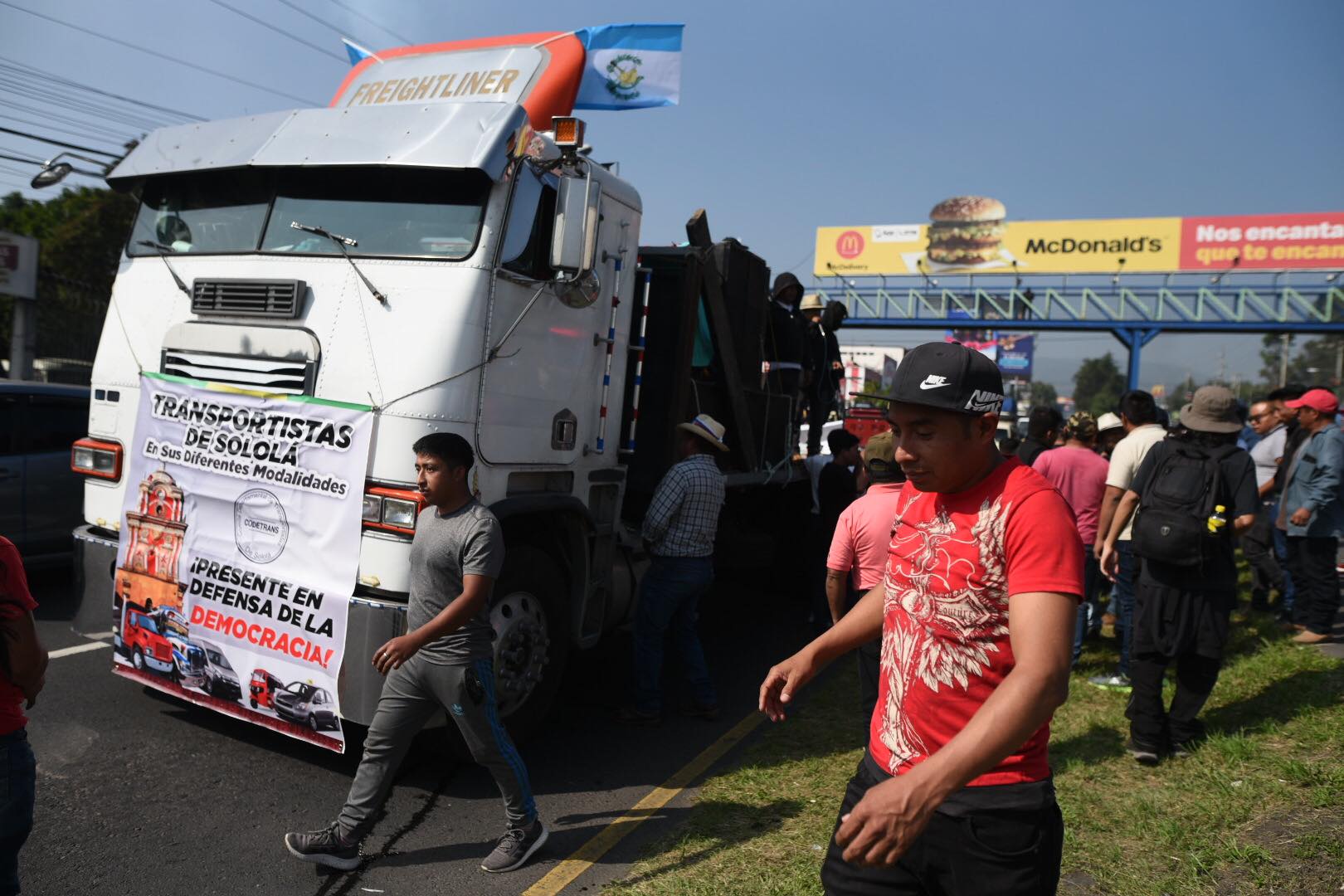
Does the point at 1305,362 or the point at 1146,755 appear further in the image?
the point at 1305,362

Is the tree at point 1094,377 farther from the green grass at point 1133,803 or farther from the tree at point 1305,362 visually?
the green grass at point 1133,803

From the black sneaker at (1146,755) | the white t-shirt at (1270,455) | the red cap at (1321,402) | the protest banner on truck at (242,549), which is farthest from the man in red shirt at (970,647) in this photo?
the white t-shirt at (1270,455)

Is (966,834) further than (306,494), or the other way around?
(306,494)

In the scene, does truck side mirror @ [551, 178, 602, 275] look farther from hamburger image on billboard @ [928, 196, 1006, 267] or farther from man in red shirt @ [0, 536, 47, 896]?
hamburger image on billboard @ [928, 196, 1006, 267]

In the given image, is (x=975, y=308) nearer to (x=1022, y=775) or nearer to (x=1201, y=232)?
(x=1201, y=232)

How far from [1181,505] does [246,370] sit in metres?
4.72

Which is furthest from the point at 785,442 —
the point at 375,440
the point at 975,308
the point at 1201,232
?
the point at 1201,232

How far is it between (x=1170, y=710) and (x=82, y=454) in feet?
19.6

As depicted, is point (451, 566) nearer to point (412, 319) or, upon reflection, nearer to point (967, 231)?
point (412, 319)

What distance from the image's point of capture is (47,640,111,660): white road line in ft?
19.5

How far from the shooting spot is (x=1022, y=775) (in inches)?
80.4

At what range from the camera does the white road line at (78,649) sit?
596cm

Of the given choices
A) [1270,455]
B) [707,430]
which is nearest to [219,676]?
[707,430]

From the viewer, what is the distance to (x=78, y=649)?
6098 millimetres
